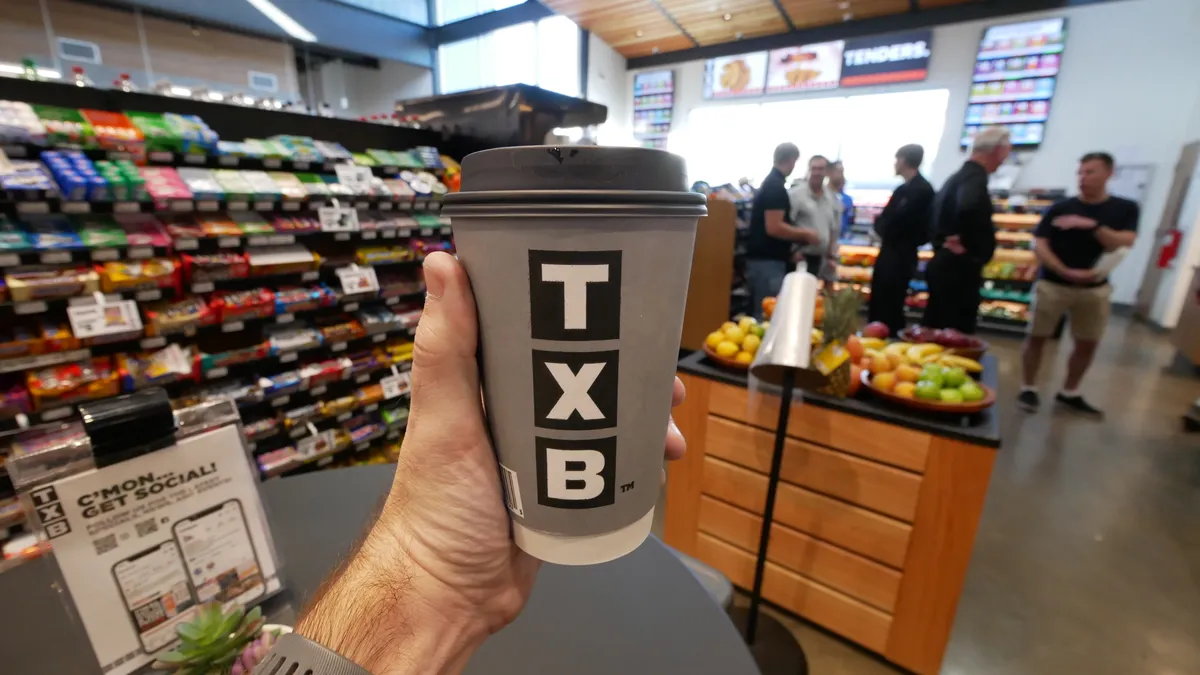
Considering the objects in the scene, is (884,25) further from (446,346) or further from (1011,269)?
(446,346)

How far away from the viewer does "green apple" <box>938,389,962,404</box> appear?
5.35 feet

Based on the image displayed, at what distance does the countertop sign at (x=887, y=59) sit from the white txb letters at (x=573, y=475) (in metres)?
9.19

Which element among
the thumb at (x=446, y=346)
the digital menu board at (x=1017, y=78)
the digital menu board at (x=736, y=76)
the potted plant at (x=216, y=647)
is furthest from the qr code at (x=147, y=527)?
the digital menu board at (x=736, y=76)

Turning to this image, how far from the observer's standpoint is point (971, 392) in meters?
1.66

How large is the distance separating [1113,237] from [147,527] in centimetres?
496

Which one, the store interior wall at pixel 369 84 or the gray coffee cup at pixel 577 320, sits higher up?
the store interior wall at pixel 369 84

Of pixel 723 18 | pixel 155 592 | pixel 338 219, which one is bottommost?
pixel 155 592

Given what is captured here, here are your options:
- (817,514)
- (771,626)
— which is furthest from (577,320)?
(771,626)

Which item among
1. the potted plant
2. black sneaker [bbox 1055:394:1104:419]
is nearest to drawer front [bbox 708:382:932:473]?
the potted plant

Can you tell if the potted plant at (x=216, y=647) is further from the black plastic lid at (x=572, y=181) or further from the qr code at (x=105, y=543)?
the black plastic lid at (x=572, y=181)

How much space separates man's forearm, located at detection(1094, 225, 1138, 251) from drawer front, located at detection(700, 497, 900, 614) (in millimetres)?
3242

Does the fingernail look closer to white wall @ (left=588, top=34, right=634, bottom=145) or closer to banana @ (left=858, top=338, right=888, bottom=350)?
banana @ (left=858, top=338, right=888, bottom=350)

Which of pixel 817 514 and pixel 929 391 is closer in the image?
pixel 929 391

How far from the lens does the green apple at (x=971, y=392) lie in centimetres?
165
